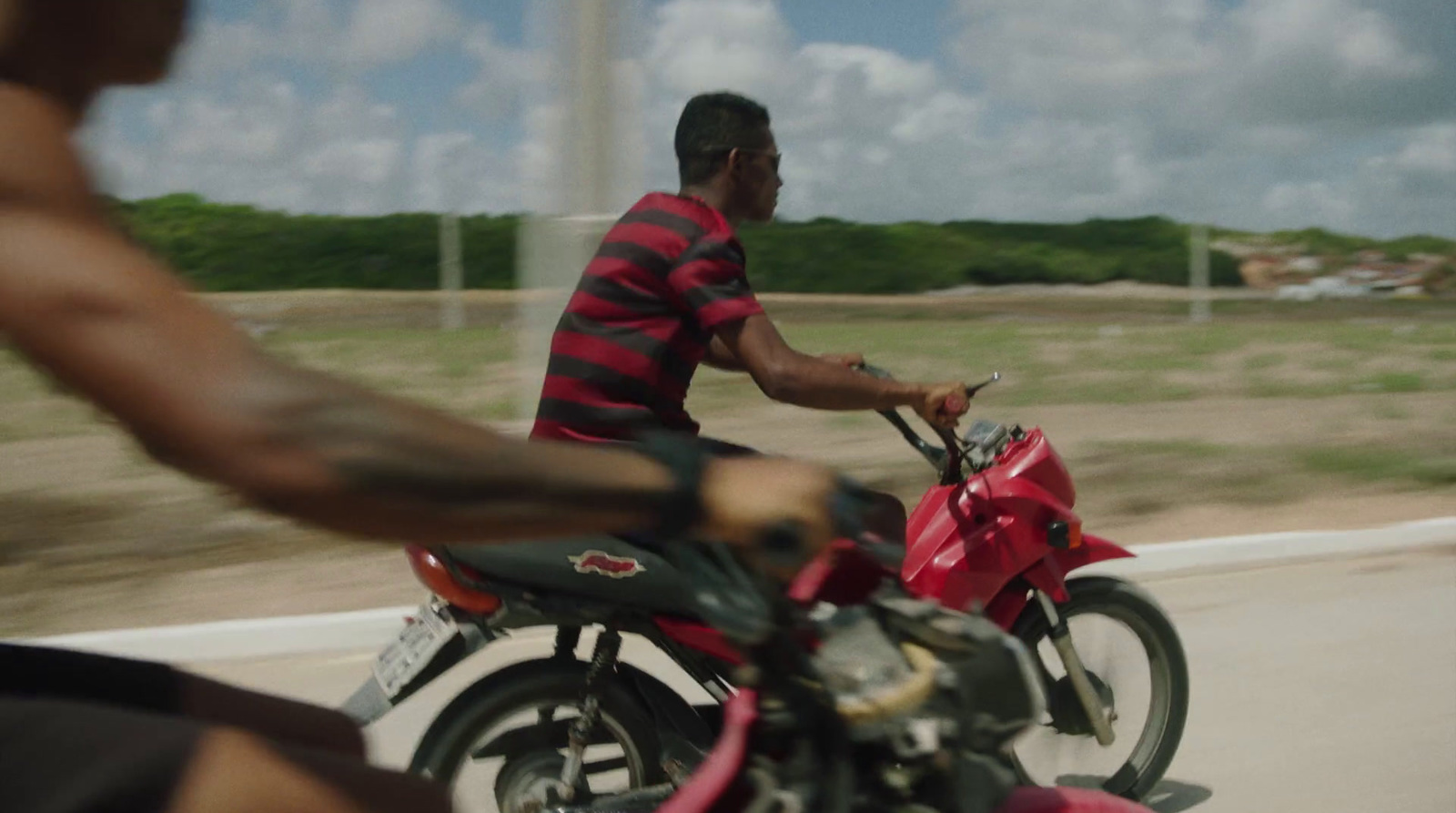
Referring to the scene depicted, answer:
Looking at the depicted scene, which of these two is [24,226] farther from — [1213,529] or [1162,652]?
[1213,529]

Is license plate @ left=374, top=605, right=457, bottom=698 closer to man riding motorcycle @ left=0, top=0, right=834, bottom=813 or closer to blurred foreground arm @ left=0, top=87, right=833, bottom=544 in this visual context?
man riding motorcycle @ left=0, top=0, right=834, bottom=813

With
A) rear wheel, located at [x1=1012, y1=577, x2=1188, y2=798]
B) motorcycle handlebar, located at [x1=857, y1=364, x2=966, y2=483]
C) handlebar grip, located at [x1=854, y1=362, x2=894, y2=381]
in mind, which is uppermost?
handlebar grip, located at [x1=854, y1=362, x2=894, y2=381]

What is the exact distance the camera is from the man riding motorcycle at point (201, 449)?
1.25 meters

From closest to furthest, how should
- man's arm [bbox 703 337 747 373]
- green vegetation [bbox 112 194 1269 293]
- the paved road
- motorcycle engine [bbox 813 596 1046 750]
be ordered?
1. motorcycle engine [bbox 813 596 1046 750]
2. man's arm [bbox 703 337 747 373]
3. the paved road
4. green vegetation [bbox 112 194 1269 293]

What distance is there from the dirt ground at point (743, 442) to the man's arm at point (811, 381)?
1390mm

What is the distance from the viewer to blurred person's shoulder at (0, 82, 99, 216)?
1.26 meters

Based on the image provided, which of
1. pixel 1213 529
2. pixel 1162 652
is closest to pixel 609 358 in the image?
pixel 1162 652

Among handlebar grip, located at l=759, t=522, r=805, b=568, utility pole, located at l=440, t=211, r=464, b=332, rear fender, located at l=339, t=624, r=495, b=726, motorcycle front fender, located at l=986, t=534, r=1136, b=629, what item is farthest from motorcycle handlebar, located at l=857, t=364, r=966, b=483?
utility pole, located at l=440, t=211, r=464, b=332

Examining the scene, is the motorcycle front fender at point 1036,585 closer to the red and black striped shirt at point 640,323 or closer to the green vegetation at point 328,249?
the red and black striped shirt at point 640,323

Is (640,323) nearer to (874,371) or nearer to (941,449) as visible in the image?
(874,371)

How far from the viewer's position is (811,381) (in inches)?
136

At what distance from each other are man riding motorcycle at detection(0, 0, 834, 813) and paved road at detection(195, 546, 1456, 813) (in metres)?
3.16

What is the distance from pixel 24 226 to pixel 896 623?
0.91 metres

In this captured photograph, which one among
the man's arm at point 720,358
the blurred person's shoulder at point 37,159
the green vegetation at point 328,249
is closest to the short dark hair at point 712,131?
the man's arm at point 720,358
